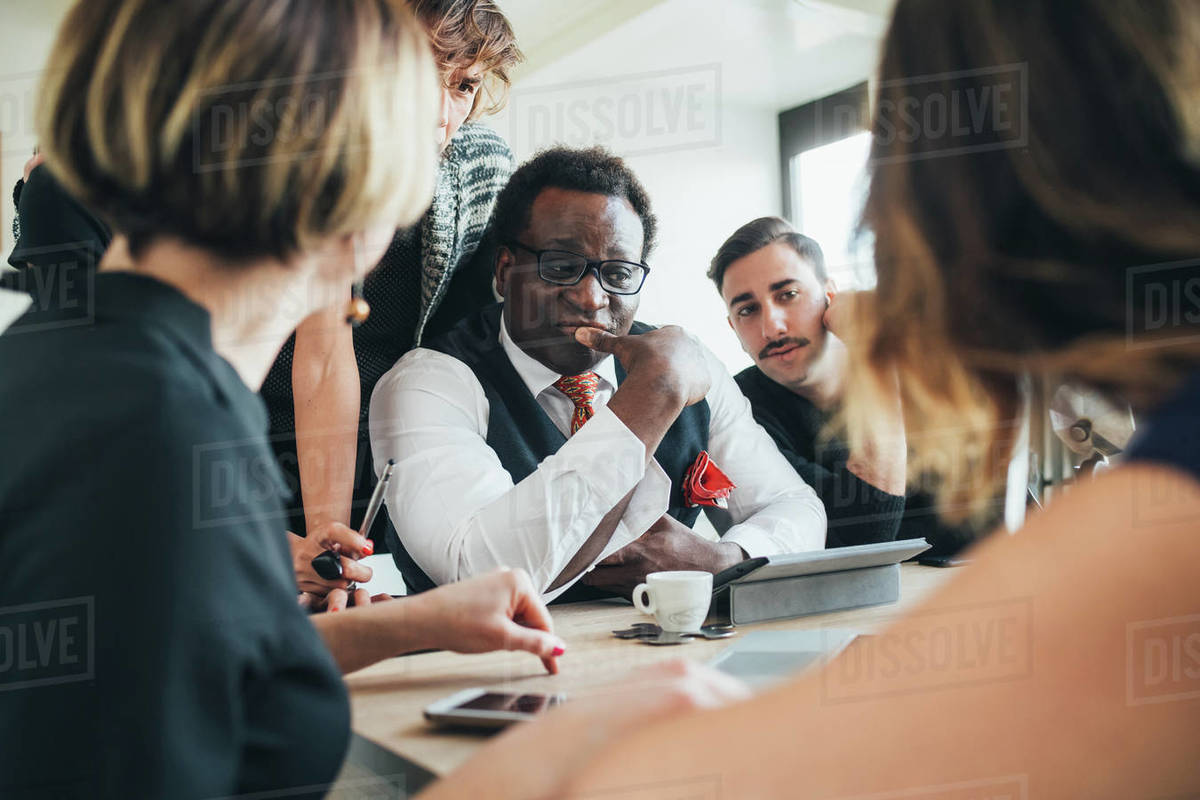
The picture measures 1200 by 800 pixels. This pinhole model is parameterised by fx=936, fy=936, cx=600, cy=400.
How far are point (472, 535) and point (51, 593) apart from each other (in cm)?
109

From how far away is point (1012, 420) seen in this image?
64cm

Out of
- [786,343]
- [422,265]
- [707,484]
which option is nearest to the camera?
[422,265]

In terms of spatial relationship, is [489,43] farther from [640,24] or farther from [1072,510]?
[640,24]

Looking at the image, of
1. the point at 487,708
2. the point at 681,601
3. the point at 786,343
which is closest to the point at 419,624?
the point at 487,708

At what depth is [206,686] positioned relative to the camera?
1.99ft

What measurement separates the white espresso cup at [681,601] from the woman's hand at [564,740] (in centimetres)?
70

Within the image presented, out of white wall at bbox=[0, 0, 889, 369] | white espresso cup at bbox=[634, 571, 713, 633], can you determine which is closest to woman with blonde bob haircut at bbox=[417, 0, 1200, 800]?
white espresso cup at bbox=[634, 571, 713, 633]

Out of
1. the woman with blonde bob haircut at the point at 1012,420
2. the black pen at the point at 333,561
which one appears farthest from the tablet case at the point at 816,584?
the woman with blonde bob haircut at the point at 1012,420

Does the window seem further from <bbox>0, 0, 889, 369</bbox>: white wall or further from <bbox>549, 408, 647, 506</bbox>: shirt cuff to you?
<bbox>549, 408, 647, 506</bbox>: shirt cuff

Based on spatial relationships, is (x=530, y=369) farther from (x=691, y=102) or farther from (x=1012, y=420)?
(x=691, y=102)

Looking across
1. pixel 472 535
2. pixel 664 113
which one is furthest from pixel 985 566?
pixel 664 113

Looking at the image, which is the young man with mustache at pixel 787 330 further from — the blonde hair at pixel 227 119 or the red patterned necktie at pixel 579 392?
the blonde hair at pixel 227 119

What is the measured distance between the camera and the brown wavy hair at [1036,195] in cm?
50

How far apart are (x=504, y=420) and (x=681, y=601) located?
2.70ft
